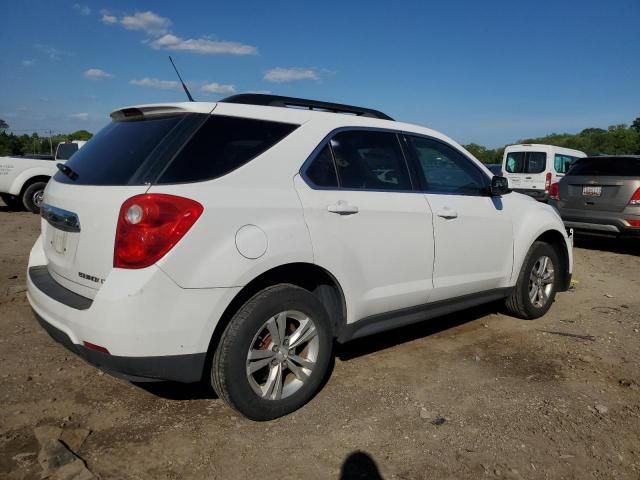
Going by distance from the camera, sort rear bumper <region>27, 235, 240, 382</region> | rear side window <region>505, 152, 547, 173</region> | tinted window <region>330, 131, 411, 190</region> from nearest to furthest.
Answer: rear bumper <region>27, 235, 240, 382</region> < tinted window <region>330, 131, 411, 190</region> < rear side window <region>505, 152, 547, 173</region>

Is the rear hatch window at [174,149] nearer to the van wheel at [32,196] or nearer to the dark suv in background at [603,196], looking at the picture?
the dark suv in background at [603,196]

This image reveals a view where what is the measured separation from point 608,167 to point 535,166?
7038 mm

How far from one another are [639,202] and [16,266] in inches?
339

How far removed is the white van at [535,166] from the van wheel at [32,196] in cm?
1248

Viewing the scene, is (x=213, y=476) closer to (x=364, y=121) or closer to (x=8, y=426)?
(x=8, y=426)

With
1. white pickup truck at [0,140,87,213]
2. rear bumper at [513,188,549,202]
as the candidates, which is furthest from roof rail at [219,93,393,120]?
rear bumper at [513,188,549,202]

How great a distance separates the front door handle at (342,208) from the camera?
3.01 metres

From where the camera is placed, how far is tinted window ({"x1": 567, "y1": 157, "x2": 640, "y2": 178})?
8.08 meters

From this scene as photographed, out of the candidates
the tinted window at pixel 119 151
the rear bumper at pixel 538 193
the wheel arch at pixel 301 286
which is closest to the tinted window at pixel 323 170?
the wheel arch at pixel 301 286

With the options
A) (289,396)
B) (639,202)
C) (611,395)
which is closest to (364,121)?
(289,396)

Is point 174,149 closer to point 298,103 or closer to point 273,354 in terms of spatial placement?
point 298,103

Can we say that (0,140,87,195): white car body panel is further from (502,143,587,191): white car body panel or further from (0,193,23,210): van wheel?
(502,143,587,191): white car body panel

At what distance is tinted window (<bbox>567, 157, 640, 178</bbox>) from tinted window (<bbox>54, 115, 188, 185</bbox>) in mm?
7620

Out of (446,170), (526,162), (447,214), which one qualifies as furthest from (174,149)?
(526,162)
